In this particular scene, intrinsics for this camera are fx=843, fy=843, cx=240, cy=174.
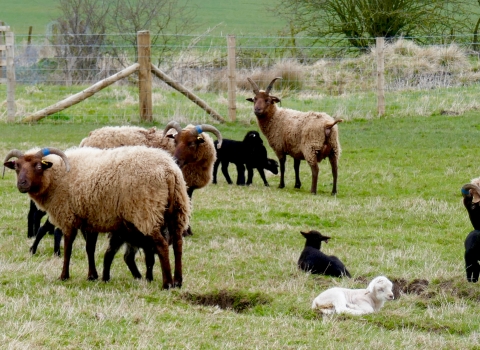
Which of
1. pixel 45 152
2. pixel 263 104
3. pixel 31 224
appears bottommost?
pixel 31 224

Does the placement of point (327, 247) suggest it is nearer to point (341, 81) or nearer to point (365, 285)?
point (365, 285)

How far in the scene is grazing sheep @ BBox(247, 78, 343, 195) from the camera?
14930mm

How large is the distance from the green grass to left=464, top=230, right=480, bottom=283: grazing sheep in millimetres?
258

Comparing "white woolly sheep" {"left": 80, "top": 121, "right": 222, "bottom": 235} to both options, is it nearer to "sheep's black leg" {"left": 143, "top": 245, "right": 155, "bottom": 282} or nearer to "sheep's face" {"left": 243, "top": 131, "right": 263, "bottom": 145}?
"sheep's black leg" {"left": 143, "top": 245, "right": 155, "bottom": 282}

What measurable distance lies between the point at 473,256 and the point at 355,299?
5.71 ft

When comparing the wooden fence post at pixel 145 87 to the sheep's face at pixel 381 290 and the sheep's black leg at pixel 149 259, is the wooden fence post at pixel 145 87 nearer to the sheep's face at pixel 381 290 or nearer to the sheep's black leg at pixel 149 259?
the sheep's black leg at pixel 149 259

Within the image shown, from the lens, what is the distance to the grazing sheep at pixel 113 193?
28.1 feet

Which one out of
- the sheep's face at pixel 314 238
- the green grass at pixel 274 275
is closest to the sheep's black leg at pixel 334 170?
the green grass at pixel 274 275

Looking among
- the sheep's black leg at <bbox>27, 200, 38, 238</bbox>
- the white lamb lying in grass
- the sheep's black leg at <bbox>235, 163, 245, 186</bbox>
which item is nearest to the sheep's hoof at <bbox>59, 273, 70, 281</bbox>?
the sheep's black leg at <bbox>27, 200, 38, 238</bbox>

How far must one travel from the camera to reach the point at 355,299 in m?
7.86

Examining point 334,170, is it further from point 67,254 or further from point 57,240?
point 67,254

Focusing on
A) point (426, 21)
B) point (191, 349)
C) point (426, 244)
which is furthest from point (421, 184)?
point (426, 21)

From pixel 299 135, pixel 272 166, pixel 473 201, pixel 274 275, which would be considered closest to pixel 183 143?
pixel 274 275

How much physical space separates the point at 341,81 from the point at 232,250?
50.5ft
